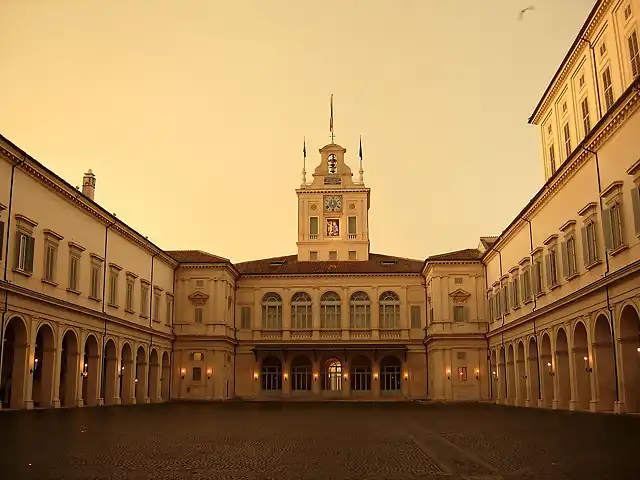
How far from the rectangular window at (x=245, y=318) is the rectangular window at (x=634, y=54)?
126 feet

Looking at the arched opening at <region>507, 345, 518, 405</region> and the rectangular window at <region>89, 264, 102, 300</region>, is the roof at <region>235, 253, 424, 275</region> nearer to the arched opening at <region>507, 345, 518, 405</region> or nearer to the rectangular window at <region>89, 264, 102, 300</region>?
the arched opening at <region>507, 345, 518, 405</region>

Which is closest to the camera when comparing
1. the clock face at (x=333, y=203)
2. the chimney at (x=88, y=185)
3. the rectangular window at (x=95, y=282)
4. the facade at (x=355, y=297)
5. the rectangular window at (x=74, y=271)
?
the facade at (x=355, y=297)

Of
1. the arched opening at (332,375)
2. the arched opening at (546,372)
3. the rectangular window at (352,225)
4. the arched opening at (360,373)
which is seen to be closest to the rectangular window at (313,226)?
the rectangular window at (352,225)

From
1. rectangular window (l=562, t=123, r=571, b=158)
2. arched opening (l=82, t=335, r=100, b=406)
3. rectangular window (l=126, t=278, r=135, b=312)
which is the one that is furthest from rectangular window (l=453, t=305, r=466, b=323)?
arched opening (l=82, t=335, r=100, b=406)

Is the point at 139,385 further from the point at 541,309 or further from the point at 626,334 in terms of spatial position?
the point at 626,334

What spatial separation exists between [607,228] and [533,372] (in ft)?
49.1

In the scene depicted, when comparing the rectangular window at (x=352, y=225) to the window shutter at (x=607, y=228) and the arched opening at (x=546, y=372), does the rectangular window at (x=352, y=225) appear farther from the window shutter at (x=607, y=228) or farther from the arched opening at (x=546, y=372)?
the window shutter at (x=607, y=228)

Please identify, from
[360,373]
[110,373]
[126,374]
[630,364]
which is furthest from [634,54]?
[360,373]

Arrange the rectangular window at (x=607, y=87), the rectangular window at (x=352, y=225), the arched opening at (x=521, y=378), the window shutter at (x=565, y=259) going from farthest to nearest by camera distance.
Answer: the rectangular window at (x=352, y=225) → the arched opening at (x=521, y=378) → the rectangular window at (x=607, y=87) → the window shutter at (x=565, y=259)

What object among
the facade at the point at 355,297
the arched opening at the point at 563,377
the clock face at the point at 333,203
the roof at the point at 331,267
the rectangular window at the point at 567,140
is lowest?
the arched opening at the point at 563,377

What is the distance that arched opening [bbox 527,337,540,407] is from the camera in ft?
125

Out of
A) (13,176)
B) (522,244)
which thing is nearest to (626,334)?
(522,244)

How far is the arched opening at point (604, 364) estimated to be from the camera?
27734 millimetres

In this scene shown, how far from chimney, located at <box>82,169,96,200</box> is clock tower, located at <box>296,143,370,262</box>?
976 inches
